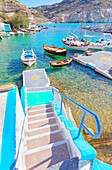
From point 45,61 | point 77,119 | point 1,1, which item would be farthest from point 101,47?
point 1,1

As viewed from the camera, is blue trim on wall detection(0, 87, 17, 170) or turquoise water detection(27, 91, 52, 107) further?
turquoise water detection(27, 91, 52, 107)

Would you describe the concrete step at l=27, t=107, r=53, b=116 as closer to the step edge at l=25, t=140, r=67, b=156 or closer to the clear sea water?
the step edge at l=25, t=140, r=67, b=156

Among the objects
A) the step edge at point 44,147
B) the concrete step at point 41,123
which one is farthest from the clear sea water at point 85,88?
the step edge at point 44,147

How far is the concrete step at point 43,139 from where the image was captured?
160 inches

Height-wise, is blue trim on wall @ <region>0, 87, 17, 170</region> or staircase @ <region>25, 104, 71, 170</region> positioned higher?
blue trim on wall @ <region>0, 87, 17, 170</region>

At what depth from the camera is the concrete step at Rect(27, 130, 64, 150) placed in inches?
160

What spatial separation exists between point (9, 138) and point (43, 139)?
1.88 m

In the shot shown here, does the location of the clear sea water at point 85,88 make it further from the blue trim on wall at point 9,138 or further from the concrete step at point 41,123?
the blue trim on wall at point 9,138

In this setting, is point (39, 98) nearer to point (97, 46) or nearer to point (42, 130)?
point (42, 130)

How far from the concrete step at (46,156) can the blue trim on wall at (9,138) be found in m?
1.15

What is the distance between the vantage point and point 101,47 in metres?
31.4

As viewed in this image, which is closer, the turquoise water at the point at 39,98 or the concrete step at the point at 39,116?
the concrete step at the point at 39,116

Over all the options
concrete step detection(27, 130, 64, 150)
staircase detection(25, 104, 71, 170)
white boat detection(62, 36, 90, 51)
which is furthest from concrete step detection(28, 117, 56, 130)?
white boat detection(62, 36, 90, 51)

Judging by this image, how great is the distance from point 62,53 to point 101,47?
15.4 meters
